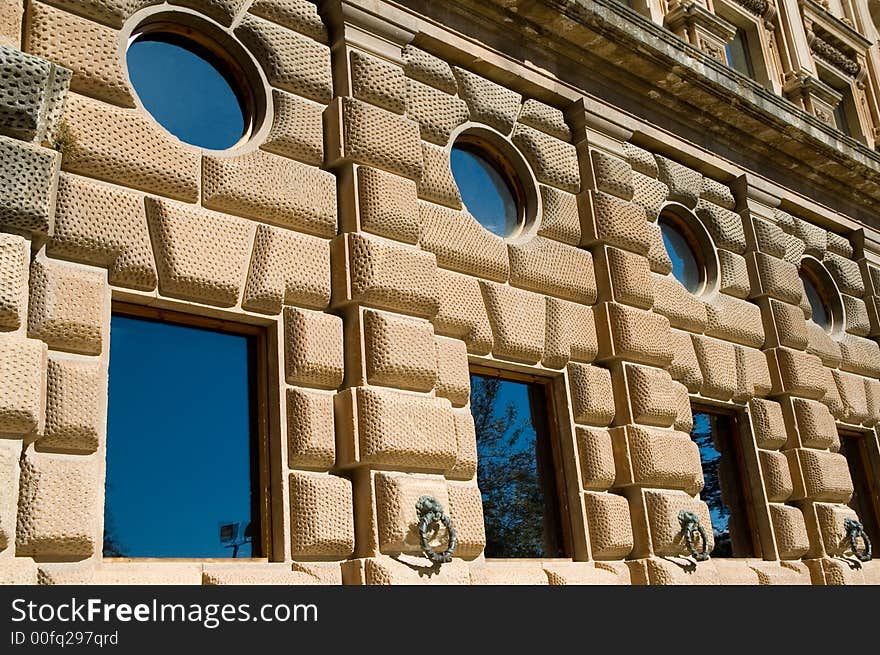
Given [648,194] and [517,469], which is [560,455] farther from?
[648,194]

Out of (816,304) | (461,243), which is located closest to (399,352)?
(461,243)

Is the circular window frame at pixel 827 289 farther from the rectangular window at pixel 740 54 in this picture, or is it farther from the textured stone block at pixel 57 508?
the textured stone block at pixel 57 508

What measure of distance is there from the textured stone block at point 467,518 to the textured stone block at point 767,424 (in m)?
3.90

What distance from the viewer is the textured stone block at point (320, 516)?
560 cm

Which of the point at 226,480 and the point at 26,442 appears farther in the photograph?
the point at 226,480

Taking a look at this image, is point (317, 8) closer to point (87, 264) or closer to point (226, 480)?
point (87, 264)

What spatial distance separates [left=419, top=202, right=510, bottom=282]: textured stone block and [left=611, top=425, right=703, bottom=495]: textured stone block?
1.69 meters

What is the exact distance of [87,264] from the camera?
531 centimetres

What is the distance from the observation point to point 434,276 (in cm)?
672

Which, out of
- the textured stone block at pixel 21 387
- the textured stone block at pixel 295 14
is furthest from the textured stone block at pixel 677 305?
the textured stone block at pixel 21 387

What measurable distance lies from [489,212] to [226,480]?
3326 millimetres

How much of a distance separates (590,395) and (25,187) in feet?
14.9
